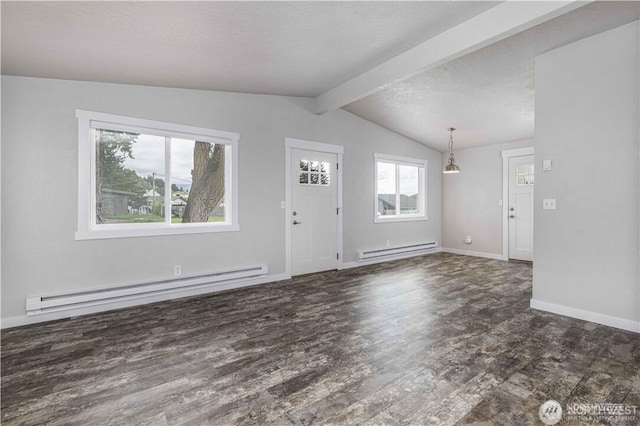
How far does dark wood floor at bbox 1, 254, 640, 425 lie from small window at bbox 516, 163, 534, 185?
3447 mm

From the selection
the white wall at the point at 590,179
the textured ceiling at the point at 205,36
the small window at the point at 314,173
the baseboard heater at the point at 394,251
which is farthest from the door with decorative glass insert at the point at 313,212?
the white wall at the point at 590,179

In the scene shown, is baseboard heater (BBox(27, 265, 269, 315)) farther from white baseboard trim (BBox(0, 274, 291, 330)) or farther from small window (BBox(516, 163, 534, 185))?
small window (BBox(516, 163, 534, 185))

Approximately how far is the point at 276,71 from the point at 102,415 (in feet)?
11.4

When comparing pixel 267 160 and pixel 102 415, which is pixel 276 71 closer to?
pixel 267 160

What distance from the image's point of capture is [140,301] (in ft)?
12.1

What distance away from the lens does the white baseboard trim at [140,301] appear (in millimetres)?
3094

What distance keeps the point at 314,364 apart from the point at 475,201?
607 centimetres

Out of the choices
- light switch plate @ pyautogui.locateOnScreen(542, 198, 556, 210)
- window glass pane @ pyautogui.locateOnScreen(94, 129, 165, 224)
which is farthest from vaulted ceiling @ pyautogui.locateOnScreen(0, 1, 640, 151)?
light switch plate @ pyautogui.locateOnScreen(542, 198, 556, 210)

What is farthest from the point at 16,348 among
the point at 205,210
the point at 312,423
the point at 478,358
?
the point at 478,358

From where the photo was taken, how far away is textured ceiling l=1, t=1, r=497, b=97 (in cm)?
223

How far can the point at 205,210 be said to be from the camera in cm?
434

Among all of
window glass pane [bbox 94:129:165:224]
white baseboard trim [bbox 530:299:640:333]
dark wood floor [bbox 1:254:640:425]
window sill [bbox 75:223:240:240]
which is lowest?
dark wood floor [bbox 1:254:640:425]

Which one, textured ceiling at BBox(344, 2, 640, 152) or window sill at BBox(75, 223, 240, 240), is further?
window sill at BBox(75, 223, 240, 240)

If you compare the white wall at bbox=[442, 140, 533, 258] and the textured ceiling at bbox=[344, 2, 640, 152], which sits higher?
the textured ceiling at bbox=[344, 2, 640, 152]
